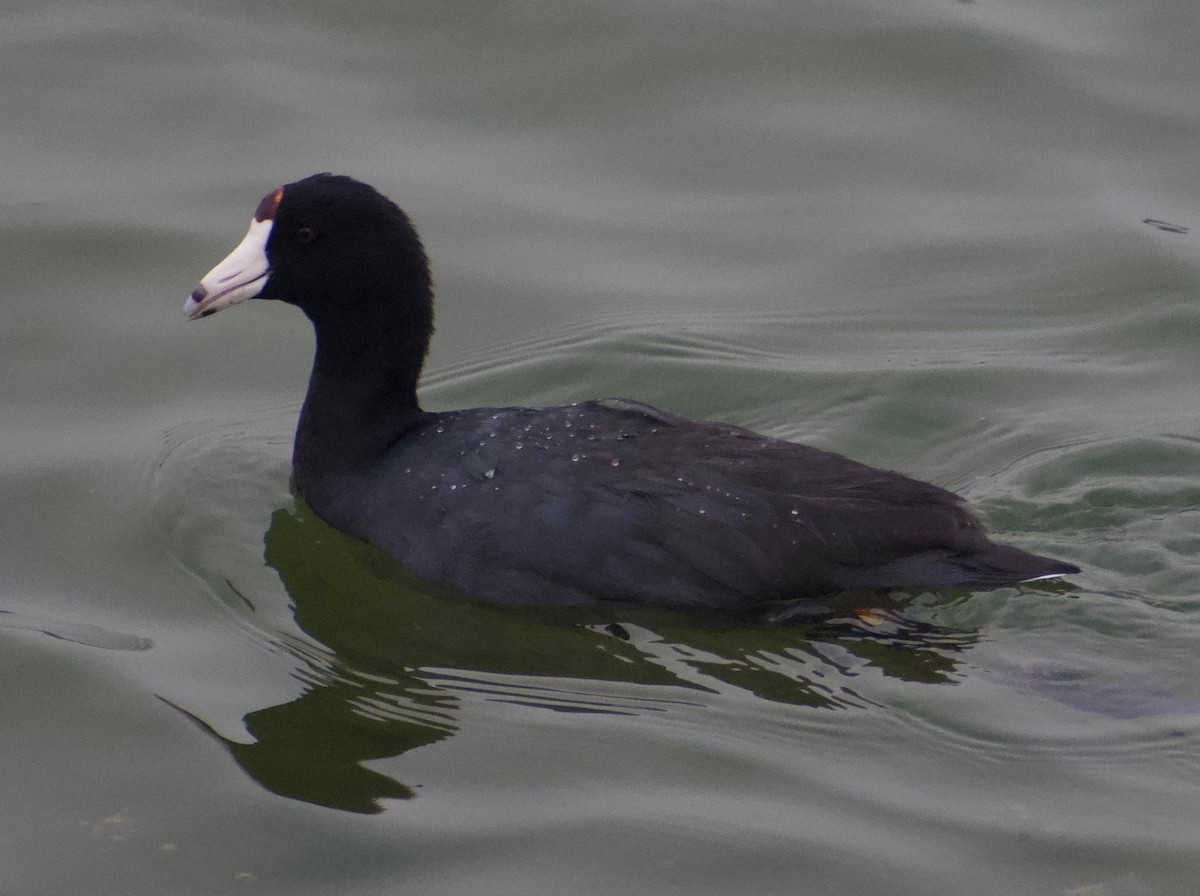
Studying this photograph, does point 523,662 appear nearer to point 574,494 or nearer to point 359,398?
point 574,494

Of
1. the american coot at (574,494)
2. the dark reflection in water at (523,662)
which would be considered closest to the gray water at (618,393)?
the dark reflection in water at (523,662)

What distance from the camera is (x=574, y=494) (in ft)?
18.1

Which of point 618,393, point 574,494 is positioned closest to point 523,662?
point 574,494

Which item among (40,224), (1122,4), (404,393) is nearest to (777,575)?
(404,393)

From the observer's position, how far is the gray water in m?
4.74

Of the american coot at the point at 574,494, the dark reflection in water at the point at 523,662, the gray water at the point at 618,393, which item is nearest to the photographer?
the gray water at the point at 618,393

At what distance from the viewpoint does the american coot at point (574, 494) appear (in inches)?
215

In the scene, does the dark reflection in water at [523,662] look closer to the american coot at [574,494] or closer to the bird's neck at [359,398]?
the american coot at [574,494]

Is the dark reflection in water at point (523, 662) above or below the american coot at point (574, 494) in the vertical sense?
below

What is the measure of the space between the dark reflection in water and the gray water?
0.02 metres

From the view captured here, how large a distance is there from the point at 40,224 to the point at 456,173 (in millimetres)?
1883

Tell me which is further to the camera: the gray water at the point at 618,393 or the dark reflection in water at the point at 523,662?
the dark reflection in water at the point at 523,662

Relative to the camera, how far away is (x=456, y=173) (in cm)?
856

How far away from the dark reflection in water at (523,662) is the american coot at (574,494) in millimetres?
113
